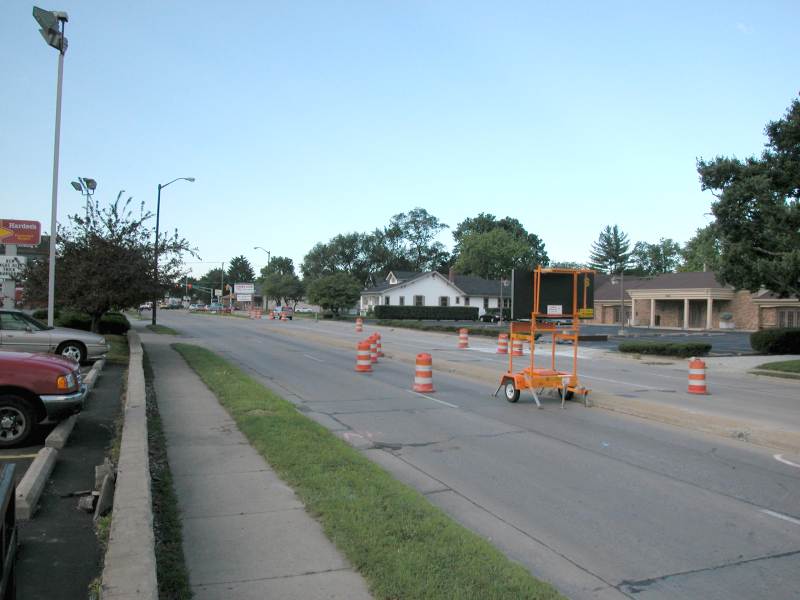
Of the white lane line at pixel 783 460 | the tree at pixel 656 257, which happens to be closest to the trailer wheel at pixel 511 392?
the white lane line at pixel 783 460

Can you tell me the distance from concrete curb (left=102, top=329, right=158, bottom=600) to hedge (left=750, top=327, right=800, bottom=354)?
2864cm

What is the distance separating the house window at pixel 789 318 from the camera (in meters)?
48.2

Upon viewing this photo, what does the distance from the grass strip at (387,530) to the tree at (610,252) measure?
115 m

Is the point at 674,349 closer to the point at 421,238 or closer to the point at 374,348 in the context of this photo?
the point at 374,348

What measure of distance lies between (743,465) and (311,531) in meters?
5.64

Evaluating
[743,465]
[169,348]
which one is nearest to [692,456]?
[743,465]

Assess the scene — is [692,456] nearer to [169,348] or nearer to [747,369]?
[747,369]

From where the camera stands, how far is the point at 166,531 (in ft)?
17.0

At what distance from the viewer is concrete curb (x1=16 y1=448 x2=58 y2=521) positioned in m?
5.49

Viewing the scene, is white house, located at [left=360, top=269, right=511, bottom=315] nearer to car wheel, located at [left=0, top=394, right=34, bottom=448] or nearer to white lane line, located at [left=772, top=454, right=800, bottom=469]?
white lane line, located at [left=772, top=454, right=800, bottom=469]

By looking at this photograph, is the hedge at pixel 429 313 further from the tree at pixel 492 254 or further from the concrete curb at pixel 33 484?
the concrete curb at pixel 33 484

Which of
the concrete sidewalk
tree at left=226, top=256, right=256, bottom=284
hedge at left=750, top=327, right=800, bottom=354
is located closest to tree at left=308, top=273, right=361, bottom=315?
hedge at left=750, top=327, right=800, bottom=354

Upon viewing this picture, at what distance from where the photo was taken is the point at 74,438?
862cm

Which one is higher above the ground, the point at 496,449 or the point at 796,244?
the point at 796,244
